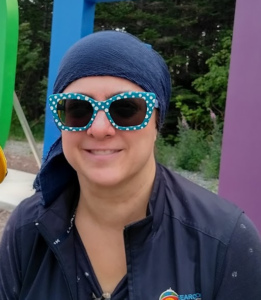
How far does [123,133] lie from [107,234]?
1.06ft

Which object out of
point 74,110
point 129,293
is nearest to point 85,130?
point 74,110

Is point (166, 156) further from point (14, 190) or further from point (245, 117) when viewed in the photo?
point (245, 117)

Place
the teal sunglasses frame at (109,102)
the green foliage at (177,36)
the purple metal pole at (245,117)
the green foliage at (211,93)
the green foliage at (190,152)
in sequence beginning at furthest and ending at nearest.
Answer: the green foliage at (177,36) < the green foliage at (211,93) < the green foliage at (190,152) < the purple metal pole at (245,117) < the teal sunglasses frame at (109,102)

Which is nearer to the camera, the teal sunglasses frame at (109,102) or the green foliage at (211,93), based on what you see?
the teal sunglasses frame at (109,102)

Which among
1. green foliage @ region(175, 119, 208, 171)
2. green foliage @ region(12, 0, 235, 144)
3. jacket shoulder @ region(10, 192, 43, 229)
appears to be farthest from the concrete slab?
green foliage @ region(12, 0, 235, 144)

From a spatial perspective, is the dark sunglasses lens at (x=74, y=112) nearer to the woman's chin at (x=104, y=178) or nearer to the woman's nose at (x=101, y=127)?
the woman's nose at (x=101, y=127)

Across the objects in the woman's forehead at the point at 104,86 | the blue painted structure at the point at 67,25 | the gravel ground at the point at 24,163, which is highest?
the blue painted structure at the point at 67,25

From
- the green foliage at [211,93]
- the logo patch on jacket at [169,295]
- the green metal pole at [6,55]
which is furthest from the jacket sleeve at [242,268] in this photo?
the green foliage at [211,93]

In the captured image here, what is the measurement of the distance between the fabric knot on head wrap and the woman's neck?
0.64 feet

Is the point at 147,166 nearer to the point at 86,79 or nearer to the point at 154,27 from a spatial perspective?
the point at 86,79

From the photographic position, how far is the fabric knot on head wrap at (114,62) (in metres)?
1.13

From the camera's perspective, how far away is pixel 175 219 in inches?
47.8

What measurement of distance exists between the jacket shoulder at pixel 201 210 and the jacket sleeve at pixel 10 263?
1.42 ft

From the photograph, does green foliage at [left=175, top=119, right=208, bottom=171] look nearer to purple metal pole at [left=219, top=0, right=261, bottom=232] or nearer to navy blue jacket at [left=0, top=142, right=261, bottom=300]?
purple metal pole at [left=219, top=0, right=261, bottom=232]
